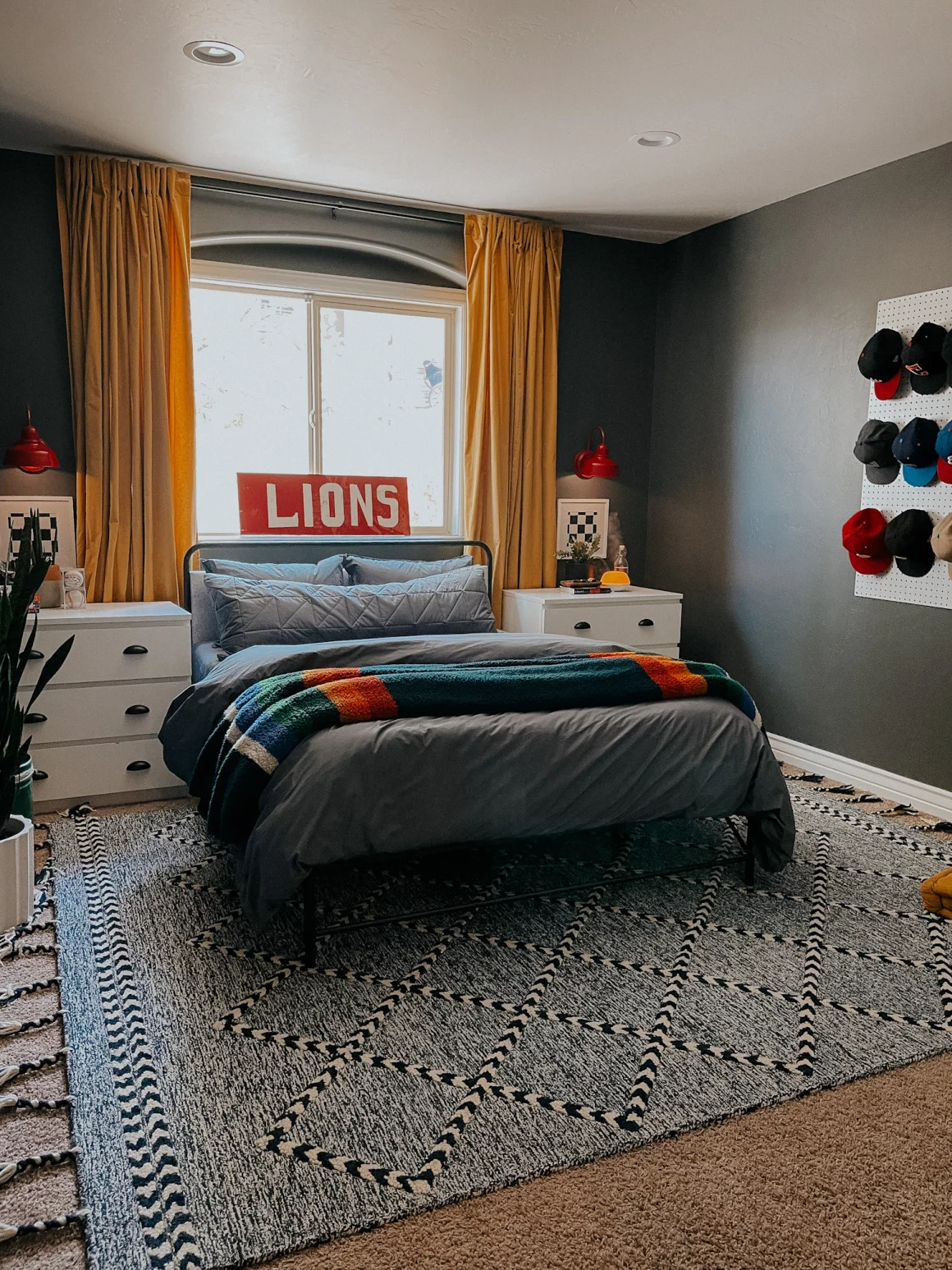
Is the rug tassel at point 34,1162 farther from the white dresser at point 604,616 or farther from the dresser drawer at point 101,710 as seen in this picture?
the white dresser at point 604,616

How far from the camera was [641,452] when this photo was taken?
536cm

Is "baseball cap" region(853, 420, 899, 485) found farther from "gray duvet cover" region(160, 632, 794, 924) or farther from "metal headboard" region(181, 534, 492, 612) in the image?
"metal headboard" region(181, 534, 492, 612)

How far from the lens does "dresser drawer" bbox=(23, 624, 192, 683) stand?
362cm

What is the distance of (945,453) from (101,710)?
329 cm

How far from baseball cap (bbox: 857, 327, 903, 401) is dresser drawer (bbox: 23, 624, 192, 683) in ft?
9.54

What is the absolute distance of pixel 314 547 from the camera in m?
4.66

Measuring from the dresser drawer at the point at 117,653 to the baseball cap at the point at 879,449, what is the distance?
2.80 meters

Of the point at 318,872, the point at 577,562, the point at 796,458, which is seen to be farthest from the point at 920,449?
the point at 318,872

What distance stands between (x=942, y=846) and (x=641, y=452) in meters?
2.73

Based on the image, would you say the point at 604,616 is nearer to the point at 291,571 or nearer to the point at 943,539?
the point at 291,571

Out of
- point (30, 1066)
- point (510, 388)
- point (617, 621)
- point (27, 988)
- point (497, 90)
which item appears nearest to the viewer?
point (30, 1066)

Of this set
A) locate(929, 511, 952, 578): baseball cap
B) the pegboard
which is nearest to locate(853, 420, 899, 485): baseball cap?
the pegboard

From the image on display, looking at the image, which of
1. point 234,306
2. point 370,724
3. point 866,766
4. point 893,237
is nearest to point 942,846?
point 866,766

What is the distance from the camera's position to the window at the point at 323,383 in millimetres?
4539
